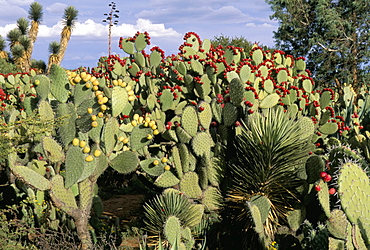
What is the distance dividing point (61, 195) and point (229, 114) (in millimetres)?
1749

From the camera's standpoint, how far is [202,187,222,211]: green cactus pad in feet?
14.2

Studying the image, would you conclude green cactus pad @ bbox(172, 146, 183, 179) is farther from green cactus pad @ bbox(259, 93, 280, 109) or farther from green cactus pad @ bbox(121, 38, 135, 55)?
green cactus pad @ bbox(121, 38, 135, 55)

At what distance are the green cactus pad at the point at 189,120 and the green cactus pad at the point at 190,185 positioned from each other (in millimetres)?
396

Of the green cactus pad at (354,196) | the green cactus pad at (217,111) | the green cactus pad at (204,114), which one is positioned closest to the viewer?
the green cactus pad at (354,196)

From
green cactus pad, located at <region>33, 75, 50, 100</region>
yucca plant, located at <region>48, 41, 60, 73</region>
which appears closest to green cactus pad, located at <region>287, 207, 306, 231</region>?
green cactus pad, located at <region>33, 75, 50, 100</region>

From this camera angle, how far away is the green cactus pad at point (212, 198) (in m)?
4.33

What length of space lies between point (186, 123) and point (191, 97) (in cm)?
168

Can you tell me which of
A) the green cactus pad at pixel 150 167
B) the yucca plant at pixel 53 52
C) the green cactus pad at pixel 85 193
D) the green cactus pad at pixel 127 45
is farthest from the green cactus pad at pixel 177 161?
the yucca plant at pixel 53 52

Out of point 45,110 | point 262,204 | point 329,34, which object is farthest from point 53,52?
point 262,204

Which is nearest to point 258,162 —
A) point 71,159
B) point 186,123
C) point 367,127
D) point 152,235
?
point 186,123

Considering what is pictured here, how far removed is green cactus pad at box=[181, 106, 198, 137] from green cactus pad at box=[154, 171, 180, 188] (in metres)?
0.44

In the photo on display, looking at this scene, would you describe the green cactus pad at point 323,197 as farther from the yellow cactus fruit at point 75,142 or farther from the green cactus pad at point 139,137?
the yellow cactus fruit at point 75,142

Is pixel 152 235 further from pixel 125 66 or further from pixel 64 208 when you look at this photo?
pixel 125 66

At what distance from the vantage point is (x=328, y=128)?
5.34 metres
